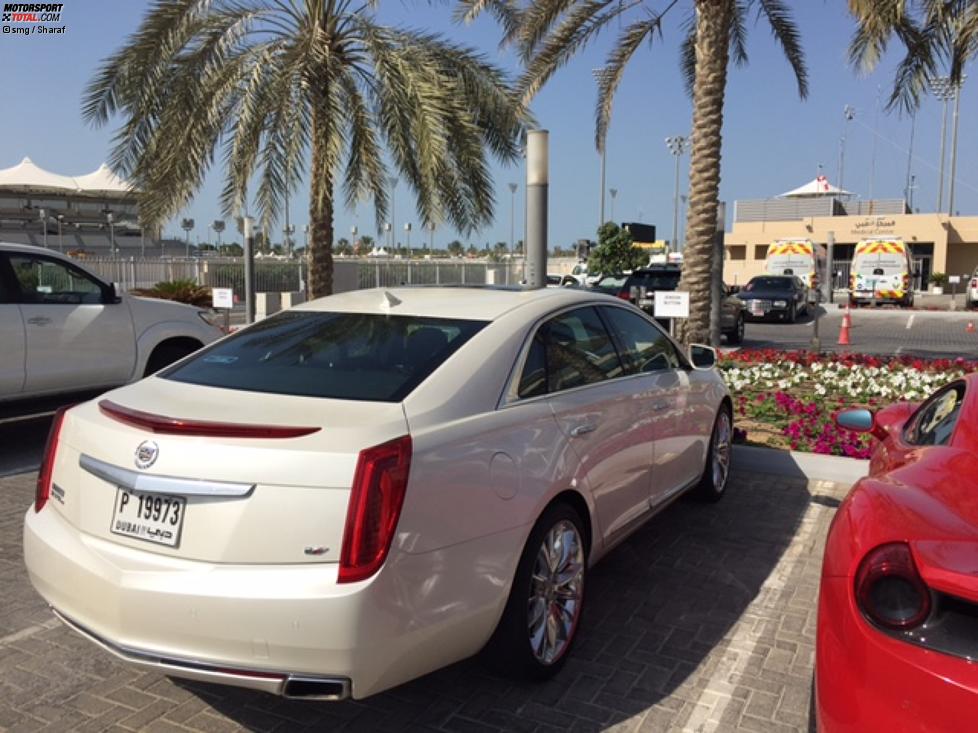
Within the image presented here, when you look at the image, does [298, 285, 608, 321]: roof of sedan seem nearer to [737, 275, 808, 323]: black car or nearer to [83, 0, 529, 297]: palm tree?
[83, 0, 529, 297]: palm tree

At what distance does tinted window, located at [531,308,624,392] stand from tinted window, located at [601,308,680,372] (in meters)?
0.17

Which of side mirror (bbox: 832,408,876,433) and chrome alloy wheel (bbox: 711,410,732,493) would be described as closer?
side mirror (bbox: 832,408,876,433)

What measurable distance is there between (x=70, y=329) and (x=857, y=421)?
6628 millimetres

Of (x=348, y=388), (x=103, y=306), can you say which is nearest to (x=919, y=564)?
(x=348, y=388)

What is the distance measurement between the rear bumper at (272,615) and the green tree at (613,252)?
1688 inches

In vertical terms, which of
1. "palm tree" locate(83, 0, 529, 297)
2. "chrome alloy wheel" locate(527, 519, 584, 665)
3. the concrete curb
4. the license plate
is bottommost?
the concrete curb

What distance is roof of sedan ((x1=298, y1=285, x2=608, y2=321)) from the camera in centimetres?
387

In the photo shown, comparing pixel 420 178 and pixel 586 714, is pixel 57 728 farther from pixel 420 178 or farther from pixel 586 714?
pixel 420 178

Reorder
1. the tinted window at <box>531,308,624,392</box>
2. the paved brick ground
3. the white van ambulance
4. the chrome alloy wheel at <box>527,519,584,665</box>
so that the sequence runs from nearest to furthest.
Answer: the paved brick ground
the chrome alloy wheel at <box>527,519,584,665</box>
the tinted window at <box>531,308,624,392</box>
the white van ambulance

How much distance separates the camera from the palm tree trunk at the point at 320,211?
1105 cm

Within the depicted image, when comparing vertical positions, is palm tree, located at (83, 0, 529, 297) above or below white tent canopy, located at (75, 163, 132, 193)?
below

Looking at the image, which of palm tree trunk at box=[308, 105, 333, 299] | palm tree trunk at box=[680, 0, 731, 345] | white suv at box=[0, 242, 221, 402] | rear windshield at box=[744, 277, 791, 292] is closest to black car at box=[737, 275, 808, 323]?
rear windshield at box=[744, 277, 791, 292]

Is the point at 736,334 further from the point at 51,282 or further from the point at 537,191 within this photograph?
the point at 51,282

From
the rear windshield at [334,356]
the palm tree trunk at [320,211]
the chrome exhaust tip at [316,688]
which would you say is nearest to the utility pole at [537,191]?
the palm tree trunk at [320,211]
